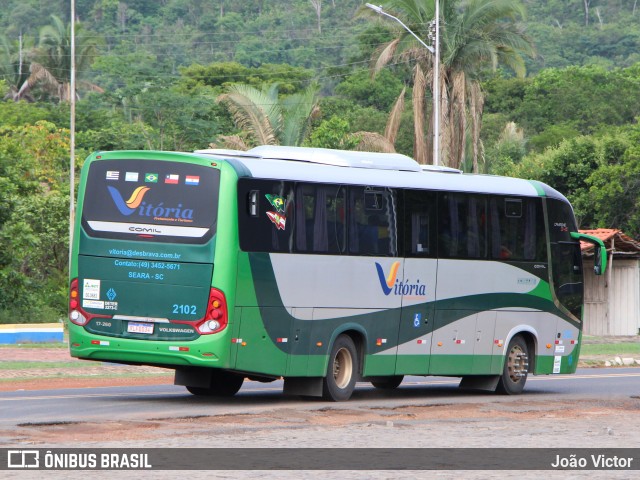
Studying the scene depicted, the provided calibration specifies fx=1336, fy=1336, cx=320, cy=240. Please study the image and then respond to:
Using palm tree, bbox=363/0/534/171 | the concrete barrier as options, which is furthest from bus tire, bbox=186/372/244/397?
palm tree, bbox=363/0/534/171

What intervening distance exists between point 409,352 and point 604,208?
33.5 metres

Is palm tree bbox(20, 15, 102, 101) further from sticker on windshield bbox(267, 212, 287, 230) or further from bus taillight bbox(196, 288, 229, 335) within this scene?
bus taillight bbox(196, 288, 229, 335)

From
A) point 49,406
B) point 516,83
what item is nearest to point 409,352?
point 49,406

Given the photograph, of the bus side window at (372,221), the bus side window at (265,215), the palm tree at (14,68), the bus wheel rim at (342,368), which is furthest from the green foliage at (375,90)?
the bus side window at (265,215)

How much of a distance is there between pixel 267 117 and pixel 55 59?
52.2m

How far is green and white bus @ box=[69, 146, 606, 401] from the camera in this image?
57.6 feet

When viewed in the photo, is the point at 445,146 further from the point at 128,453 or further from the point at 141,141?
the point at 128,453

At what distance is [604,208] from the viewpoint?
52.3 metres

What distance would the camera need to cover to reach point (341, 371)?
64.2 feet

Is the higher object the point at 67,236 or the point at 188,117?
the point at 188,117

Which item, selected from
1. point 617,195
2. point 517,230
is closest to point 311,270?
point 517,230

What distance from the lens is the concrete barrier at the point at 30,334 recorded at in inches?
1382

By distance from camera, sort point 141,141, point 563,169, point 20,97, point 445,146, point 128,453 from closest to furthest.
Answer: point 128,453
point 445,146
point 563,169
point 141,141
point 20,97

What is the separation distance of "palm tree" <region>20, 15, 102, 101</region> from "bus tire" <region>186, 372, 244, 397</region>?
73554 mm
